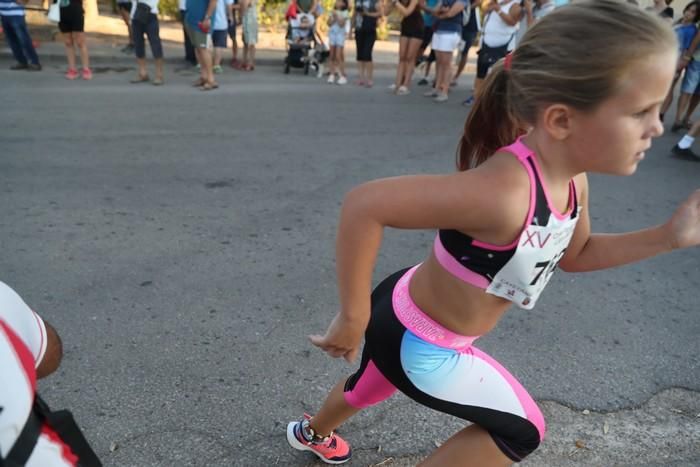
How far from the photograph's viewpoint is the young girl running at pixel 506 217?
1.27 metres

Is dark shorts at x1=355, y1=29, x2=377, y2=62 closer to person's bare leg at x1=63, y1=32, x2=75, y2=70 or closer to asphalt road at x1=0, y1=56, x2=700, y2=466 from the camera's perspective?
asphalt road at x1=0, y1=56, x2=700, y2=466

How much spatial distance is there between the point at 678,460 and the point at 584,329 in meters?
0.95

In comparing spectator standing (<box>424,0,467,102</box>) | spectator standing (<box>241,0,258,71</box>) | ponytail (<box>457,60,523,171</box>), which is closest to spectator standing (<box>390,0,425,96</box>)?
spectator standing (<box>424,0,467,102</box>)

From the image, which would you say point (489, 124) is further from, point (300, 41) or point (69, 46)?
point (300, 41)

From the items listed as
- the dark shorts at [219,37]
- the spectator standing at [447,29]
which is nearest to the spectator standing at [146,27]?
the dark shorts at [219,37]

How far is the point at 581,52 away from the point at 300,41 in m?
10.5

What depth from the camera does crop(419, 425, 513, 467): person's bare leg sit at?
154cm

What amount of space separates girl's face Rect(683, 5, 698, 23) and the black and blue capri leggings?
26.1 feet

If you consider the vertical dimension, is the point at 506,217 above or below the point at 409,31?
below

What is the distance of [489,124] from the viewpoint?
1.64 metres

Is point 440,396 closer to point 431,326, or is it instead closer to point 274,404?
point 431,326

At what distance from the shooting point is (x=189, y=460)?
2170 millimetres

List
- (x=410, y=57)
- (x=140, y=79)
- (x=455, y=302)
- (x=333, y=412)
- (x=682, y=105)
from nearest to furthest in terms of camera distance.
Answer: (x=455, y=302), (x=333, y=412), (x=682, y=105), (x=140, y=79), (x=410, y=57)

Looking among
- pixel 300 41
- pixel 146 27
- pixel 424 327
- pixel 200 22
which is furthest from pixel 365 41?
pixel 424 327
